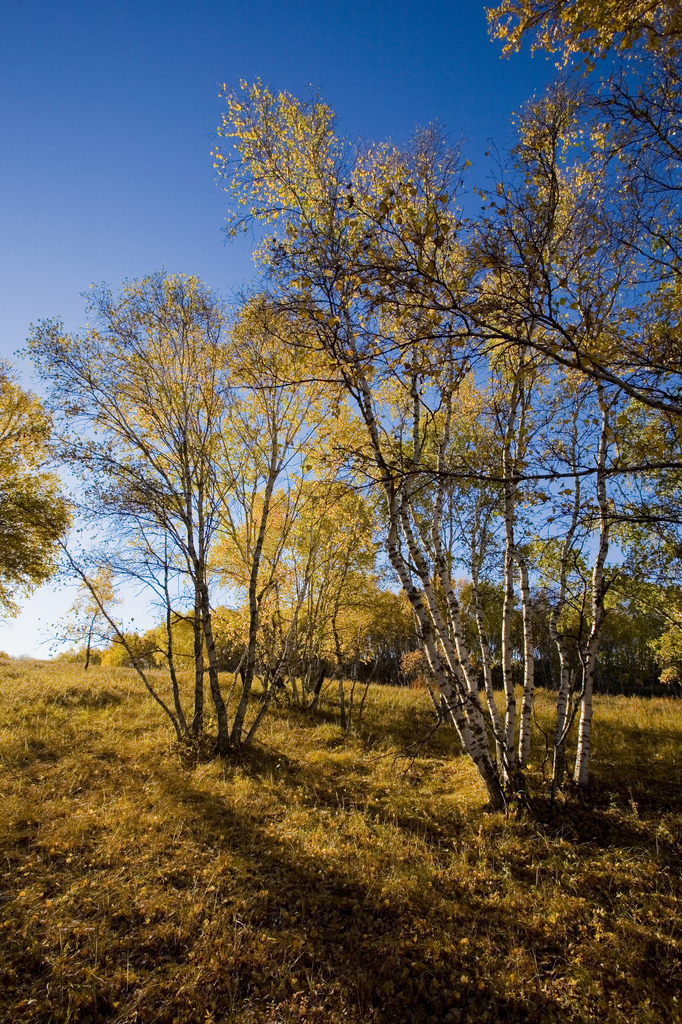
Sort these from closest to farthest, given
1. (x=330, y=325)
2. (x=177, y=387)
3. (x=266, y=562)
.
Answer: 1. (x=330, y=325)
2. (x=177, y=387)
3. (x=266, y=562)

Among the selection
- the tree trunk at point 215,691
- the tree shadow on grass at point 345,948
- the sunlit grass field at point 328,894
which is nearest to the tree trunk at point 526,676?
the sunlit grass field at point 328,894

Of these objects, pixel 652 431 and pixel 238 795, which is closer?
pixel 652 431

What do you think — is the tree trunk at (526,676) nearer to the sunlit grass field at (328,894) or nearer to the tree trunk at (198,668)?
the sunlit grass field at (328,894)

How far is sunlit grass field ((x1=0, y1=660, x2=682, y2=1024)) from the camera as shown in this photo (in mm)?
3564

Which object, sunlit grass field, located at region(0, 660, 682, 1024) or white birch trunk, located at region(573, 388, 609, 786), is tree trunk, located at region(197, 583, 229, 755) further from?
white birch trunk, located at region(573, 388, 609, 786)

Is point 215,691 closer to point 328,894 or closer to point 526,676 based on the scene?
point 328,894

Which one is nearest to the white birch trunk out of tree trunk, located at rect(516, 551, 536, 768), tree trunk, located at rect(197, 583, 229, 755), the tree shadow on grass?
tree trunk, located at rect(516, 551, 536, 768)

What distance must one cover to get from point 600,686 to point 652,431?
→ 54.0 m

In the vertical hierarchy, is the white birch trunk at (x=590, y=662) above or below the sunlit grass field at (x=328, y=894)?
above

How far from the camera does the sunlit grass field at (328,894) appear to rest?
3564 millimetres

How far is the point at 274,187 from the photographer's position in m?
6.98

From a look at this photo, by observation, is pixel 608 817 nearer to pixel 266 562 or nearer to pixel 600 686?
pixel 266 562

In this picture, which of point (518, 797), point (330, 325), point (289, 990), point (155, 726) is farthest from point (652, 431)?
point (155, 726)

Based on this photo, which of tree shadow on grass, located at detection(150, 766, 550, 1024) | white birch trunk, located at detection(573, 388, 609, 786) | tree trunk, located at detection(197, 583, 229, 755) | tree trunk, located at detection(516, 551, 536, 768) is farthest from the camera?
tree trunk, located at detection(197, 583, 229, 755)
